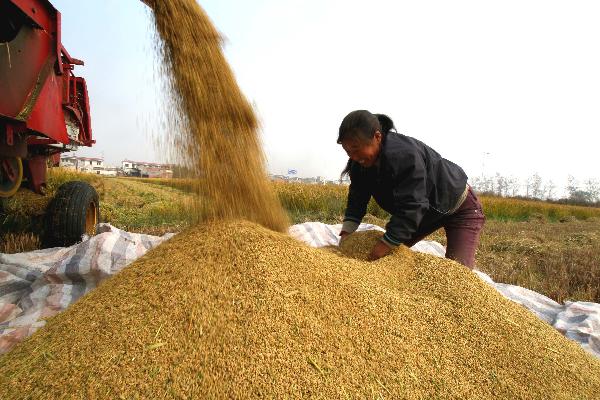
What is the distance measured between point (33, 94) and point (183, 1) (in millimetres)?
1432

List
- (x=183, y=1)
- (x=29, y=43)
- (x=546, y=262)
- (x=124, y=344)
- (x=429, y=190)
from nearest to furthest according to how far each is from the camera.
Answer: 1. (x=124, y=344)
2. (x=183, y=1)
3. (x=429, y=190)
4. (x=29, y=43)
5. (x=546, y=262)

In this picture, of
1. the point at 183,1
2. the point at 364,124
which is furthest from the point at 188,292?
the point at 183,1

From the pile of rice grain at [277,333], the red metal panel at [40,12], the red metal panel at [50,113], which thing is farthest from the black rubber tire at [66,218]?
the pile of rice grain at [277,333]

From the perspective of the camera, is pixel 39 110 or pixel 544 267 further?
pixel 544 267

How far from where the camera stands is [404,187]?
→ 2.18 m

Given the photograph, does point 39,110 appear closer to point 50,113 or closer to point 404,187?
point 50,113

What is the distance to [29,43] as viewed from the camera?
265cm

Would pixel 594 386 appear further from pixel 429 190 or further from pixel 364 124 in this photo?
pixel 364 124

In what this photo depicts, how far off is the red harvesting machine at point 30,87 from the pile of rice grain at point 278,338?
159 centimetres

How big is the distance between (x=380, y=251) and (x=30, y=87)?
8.17 ft

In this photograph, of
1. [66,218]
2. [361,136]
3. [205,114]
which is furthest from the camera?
[66,218]

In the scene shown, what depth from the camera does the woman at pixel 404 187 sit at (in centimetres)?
213

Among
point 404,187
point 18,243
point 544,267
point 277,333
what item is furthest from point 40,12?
point 544,267

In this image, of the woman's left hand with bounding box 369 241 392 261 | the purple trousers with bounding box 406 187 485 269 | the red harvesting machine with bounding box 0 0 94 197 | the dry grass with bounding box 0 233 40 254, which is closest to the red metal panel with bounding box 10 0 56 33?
the red harvesting machine with bounding box 0 0 94 197
